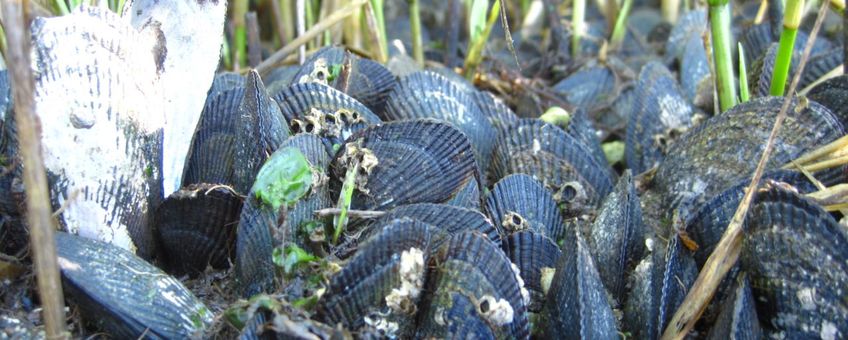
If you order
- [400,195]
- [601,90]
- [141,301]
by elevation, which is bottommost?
[141,301]

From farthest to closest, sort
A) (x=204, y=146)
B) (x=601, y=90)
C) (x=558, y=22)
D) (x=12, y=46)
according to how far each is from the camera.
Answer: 1. (x=558, y=22)
2. (x=601, y=90)
3. (x=204, y=146)
4. (x=12, y=46)

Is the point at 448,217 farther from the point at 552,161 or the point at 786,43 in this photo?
the point at 786,43

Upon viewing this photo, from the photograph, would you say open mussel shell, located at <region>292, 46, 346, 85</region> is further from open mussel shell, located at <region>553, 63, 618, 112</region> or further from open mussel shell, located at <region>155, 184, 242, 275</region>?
open mussel shell, located at <region>553, 63, 618, 112</region>

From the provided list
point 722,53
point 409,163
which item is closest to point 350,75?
point 409,163

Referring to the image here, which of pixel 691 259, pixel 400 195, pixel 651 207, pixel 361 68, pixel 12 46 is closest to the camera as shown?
pixel 12 46

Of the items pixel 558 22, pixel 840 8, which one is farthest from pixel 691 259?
pixel 558 22

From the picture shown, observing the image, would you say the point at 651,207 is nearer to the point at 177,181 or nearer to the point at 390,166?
the point at 390,166
